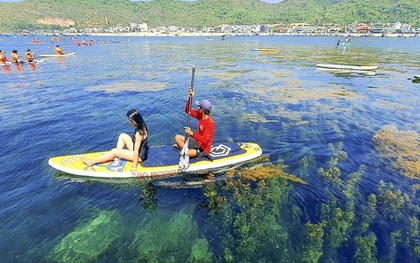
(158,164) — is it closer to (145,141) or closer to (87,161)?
(145,141)

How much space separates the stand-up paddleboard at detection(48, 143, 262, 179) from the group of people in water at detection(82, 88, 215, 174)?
223 millimetres

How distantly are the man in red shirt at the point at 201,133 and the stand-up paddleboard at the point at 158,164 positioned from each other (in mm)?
392

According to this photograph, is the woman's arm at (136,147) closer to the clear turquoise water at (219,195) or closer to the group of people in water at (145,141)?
the group of people in water at (145,141)

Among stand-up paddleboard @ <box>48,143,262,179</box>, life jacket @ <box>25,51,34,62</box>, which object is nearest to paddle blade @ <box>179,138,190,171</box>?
stand-up paddleboard @ <box>48,143,262,179</box>

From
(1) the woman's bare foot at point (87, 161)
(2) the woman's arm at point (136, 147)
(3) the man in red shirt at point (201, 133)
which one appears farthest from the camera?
(1) the woman's bare foot at point (87, 161)

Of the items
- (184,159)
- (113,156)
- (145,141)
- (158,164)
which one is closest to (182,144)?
(184,159)

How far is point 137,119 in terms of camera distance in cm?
916

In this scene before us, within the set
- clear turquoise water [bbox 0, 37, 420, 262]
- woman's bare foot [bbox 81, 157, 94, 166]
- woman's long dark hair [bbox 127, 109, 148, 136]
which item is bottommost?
clear turquoise water [bbox 0, 37, 420, 262]

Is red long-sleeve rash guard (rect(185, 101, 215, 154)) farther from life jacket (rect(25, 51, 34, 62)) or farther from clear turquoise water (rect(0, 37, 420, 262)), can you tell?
life jacket (rect(25, 51, 34, 62))

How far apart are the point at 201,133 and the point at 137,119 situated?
264 centimetres

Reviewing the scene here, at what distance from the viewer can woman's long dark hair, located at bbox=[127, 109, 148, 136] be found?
901 centimetres

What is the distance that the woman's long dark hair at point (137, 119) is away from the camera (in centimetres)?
901

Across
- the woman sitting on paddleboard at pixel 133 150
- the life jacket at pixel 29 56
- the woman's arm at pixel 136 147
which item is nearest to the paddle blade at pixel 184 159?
the woman sitting on paddleboard at pixel 133 150

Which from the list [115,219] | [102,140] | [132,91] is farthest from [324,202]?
[132,91]
